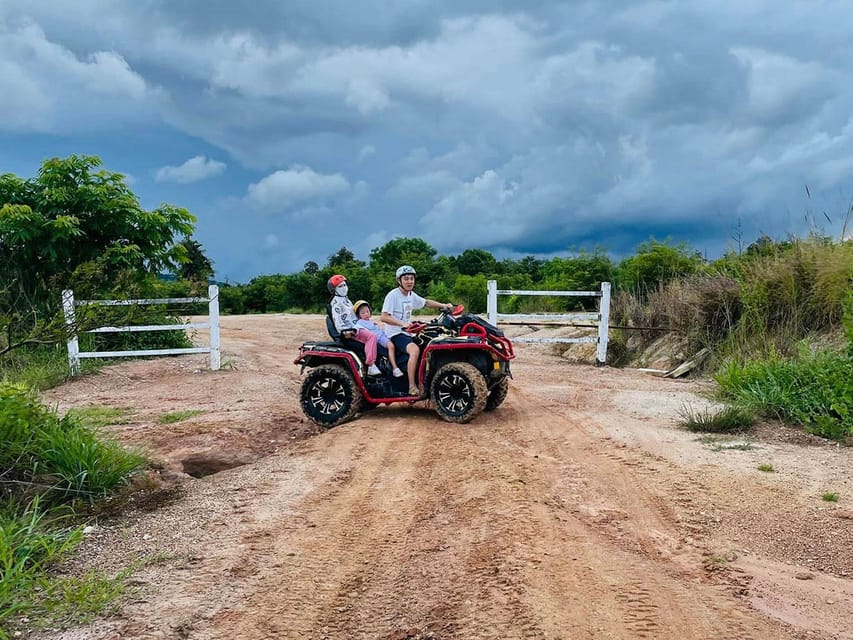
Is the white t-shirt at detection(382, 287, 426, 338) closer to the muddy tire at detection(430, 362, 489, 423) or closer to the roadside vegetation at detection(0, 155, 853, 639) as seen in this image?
the muddy tire at detection(430, 362, 489, 423)

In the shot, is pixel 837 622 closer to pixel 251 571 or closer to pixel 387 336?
pixel 251 571

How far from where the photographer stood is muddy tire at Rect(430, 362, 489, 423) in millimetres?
7578

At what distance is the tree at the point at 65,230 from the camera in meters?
13.0

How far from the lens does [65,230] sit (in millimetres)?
12891

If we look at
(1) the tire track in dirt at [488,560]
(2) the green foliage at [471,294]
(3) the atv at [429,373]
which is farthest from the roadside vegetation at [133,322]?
(2) the green foliage at [471,294]

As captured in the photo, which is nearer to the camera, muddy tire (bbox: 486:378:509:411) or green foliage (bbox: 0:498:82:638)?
green foliage (bbox: 0:498:82:638)

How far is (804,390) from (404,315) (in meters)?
4.56

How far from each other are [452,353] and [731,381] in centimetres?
360

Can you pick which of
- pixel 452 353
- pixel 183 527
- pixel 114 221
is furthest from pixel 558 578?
pixel 114 221

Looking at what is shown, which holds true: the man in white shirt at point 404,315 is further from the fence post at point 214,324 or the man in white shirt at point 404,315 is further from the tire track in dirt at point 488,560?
the fence post at point 214,324

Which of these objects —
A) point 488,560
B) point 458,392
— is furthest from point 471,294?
point 488,560

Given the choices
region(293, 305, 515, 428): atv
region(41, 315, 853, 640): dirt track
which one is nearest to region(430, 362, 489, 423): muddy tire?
region(293, 305, 515, 428): atv

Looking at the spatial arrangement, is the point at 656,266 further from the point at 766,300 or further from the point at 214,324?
the point at 214,324

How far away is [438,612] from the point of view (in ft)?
10.9
